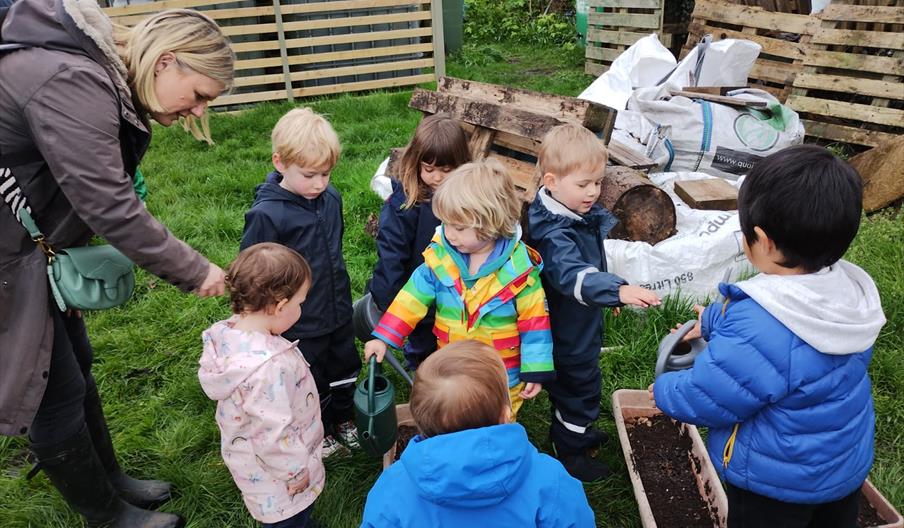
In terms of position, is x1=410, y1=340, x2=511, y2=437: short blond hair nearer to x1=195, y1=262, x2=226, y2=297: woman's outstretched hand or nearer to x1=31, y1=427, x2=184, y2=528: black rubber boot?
x1=195, y1=262, x2=226, y2=297: woman's outstretched hand

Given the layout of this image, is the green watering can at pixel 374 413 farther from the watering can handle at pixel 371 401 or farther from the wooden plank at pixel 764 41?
the wooden plank at pixel 764 41

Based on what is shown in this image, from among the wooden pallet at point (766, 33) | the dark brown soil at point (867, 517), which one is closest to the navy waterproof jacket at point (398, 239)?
the dark brown soil at point (867, 517)

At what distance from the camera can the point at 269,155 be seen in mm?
6535

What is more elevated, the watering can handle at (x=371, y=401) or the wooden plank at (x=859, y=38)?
the wooden plank at (x=859, y=38)

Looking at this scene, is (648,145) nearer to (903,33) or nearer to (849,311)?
(903,33)

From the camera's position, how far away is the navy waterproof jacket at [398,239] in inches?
108

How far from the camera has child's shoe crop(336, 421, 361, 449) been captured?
2943mm

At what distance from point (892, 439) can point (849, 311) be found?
1663 millimetres

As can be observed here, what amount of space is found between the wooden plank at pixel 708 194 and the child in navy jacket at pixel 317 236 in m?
2.46

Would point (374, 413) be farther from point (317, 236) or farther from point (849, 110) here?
point (849, 110)

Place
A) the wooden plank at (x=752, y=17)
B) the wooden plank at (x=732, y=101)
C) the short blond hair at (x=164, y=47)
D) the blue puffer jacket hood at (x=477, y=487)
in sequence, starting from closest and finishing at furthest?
1. the blue puffer jacket hood at (x=477, y=487)
2. the short blond hair at (x=164, y=47)
3. the wooden plank at (x=732, y=101)
4. the wooden plank at (x=752, y=17)

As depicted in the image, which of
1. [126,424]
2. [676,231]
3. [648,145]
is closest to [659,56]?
[648,145]

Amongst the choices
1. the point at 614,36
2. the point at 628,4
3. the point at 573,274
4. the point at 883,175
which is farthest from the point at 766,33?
the point at 573,274

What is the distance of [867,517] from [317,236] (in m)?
2.32
